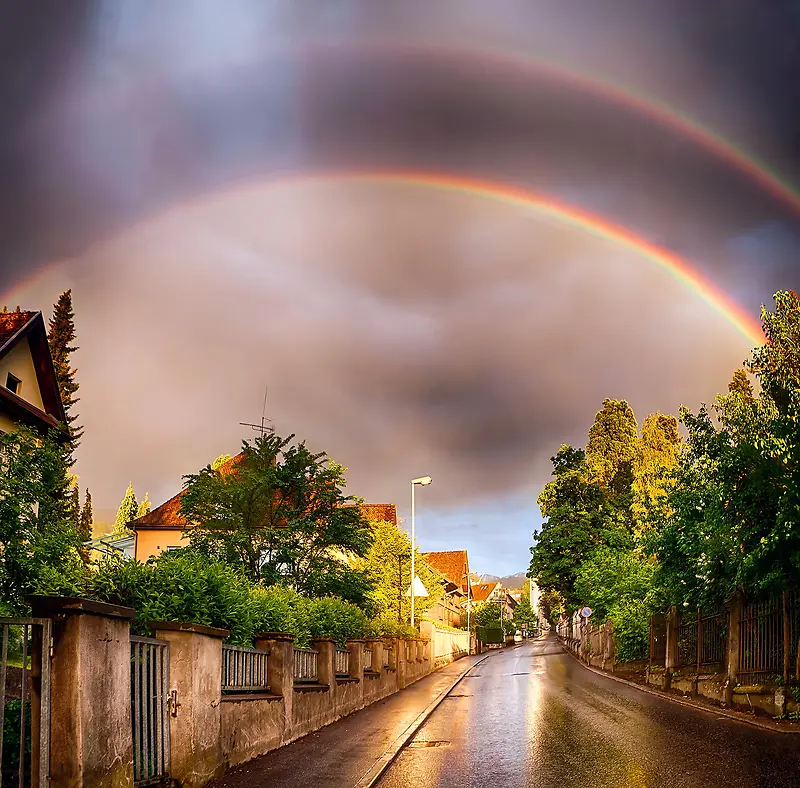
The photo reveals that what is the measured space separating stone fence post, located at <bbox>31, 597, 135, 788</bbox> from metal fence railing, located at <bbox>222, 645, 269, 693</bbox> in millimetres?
3177

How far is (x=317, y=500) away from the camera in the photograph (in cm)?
2864

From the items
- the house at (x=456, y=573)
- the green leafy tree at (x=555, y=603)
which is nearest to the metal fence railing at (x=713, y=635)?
the green leafy tree at (x=555, y=603)

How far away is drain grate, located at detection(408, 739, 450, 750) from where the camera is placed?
1281 cm

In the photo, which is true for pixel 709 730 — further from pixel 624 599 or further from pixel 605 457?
pixel 605 457

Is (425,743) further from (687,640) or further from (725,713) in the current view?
(687,640)

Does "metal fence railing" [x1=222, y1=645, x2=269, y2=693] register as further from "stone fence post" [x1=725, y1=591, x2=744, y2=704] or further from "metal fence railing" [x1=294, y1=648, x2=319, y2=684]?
"stone fence post" [x1=725, y1=591, x2=744, y2=704]

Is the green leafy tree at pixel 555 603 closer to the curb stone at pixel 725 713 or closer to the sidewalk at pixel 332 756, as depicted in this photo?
the curb stone at pixel 725 713

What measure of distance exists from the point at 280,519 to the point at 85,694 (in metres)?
21.8

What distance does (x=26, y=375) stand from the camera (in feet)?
93.4

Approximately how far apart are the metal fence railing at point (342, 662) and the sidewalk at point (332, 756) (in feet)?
3.14

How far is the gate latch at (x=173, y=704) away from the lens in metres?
8.62

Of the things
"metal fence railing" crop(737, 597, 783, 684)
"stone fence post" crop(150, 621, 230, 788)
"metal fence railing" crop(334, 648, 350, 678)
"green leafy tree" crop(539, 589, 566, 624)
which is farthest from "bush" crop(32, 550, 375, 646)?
"green leafy tree" crop(539, 589, 566, 624)

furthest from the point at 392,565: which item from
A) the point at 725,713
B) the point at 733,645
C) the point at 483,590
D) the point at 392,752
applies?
the point at 483,590

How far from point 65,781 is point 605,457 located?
170 feet
